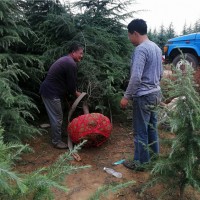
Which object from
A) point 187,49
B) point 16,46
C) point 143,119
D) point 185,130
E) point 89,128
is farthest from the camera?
point 187,49

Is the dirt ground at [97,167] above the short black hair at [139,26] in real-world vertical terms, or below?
below

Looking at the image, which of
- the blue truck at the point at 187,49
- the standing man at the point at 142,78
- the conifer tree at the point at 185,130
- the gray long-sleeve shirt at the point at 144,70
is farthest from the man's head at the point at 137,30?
the blue truck at the point at 187,49

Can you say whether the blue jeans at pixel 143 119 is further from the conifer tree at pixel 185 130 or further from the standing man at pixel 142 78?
the conifer tree at pixel 185 130

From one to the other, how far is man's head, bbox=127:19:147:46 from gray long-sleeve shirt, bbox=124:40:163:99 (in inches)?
4.0

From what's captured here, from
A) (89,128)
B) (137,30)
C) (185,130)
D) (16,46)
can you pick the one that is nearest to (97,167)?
(89,128)

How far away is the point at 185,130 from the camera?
94.6 inches

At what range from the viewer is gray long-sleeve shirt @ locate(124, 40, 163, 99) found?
3.14 metres

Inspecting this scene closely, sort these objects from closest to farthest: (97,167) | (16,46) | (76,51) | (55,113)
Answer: (97,167) → (76,51) → (55,113) → (16,46)

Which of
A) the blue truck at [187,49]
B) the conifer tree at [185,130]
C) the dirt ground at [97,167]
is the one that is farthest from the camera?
the blue truck at [187,49]

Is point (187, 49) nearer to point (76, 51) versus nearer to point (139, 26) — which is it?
point (76, 51)

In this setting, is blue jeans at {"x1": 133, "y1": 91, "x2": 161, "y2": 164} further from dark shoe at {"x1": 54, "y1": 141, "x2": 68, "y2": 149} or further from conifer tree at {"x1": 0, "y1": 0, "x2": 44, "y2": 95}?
conifer tree at {"x1": 0, "y1": 0, "x2": 44, "y2": 95}

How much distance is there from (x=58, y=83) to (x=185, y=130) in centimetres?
239

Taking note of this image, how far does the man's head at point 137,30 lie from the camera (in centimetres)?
323

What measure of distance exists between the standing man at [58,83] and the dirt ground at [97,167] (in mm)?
407
